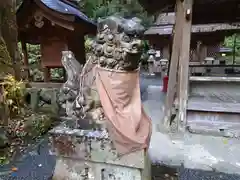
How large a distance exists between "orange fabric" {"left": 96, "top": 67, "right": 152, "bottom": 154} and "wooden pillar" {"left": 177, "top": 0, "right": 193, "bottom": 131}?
255 centimetres

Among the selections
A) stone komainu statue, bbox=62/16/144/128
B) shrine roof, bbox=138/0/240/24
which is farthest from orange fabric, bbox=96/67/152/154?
shrine roof, bbox=138/0/240/24

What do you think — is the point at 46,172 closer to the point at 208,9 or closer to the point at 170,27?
the point at 208,9

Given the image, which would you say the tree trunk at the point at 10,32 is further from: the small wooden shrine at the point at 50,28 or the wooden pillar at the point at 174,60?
the wooden pillar at the point at 174,60

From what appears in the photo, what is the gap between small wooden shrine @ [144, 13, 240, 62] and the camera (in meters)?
10.9

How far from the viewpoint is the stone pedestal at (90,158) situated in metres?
2.25

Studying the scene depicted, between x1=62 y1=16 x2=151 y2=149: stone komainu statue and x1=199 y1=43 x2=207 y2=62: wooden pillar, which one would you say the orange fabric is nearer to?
x1=62 y1=16 x2=151 y2=149: stone komainu statue

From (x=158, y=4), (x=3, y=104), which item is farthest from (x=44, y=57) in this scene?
(x=158, y=4)

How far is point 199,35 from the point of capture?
478 inches

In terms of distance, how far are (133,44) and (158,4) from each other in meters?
4.02

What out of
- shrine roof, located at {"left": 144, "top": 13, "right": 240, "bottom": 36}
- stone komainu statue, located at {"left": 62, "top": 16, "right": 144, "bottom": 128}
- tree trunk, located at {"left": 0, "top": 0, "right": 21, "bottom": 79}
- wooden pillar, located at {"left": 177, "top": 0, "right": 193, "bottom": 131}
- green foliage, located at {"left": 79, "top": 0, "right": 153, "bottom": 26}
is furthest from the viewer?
shrine roof, located at {"left": 144, "top": 13, "right": 240, "bottom": 36}

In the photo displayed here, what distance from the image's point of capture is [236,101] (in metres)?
4.80

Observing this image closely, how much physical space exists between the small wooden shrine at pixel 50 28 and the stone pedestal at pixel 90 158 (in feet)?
13.2

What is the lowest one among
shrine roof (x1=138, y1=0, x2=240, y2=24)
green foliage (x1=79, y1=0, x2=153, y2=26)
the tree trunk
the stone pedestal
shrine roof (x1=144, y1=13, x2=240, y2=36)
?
the stone pedestal

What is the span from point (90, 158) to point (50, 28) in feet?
16.1
